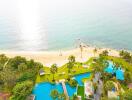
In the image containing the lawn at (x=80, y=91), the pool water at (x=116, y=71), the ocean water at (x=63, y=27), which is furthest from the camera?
the ocean water at (x=63, y=27)

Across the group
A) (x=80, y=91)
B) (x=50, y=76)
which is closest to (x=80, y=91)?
(x=80, y=91)

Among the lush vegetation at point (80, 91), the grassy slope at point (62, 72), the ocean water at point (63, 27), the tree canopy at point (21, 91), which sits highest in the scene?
the ocean water at point (63, 27)

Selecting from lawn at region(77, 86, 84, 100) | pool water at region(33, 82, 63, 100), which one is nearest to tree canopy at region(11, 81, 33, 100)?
pool water at region(33, 82, 63, 100)

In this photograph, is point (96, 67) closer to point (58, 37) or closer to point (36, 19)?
point (58, 37)

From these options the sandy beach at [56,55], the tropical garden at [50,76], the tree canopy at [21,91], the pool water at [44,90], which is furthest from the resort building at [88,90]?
the sandy beach at [56,55]

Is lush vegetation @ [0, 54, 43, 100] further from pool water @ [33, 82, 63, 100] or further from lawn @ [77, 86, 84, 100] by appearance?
lawn @ [77, 86, 84, 100]

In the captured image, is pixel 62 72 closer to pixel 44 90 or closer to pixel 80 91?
pixel 44 90

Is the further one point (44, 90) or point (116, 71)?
point (116, 71)

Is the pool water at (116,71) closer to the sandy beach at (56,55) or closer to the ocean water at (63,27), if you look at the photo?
the sandy beach at (56,55)

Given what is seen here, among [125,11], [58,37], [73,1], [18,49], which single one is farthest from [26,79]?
[73,1]

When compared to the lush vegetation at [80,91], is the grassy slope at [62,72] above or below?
above
